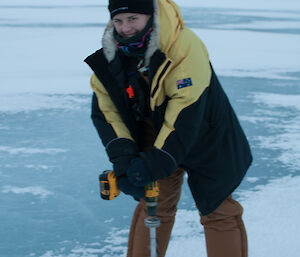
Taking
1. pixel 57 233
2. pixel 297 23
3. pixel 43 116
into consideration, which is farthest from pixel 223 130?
pixel 297 23

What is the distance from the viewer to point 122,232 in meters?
2.34

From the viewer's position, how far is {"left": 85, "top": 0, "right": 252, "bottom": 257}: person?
1.54m

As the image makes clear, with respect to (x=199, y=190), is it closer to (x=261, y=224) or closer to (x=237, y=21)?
(x=261, y=224)

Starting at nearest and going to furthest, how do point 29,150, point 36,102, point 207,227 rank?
point 207,227
point 29,150
point 36,102

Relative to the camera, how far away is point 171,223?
198cm

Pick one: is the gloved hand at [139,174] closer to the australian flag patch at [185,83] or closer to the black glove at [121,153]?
the black glove at [121,153]

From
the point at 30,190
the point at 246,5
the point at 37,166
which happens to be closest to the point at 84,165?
the point at 37,166

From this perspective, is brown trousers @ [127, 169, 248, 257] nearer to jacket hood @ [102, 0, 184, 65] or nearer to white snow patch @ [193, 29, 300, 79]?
jacket hood @ [102, 0, 184, 65]

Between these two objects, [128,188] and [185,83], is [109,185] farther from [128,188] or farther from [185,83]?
[185,83]

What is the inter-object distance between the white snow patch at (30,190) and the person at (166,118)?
965 mm

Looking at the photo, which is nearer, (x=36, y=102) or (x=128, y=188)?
(x=128, y=188)

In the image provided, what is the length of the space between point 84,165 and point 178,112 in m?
1.69

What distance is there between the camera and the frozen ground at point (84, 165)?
2256 mm

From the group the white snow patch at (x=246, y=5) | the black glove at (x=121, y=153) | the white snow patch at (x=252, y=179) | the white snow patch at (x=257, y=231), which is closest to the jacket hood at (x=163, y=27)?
the black glove at (x=121, y=153)
